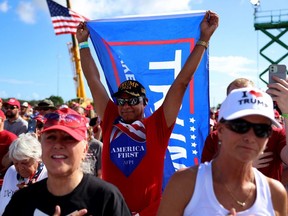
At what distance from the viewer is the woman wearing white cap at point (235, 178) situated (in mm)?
1808

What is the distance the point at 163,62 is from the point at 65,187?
2533mm

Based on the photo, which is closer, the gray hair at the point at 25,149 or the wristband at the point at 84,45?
the gray hair at the point at 25,149

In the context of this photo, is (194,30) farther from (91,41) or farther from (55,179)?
(55,179)

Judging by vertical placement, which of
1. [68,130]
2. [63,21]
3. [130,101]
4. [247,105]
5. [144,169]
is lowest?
[144,169]

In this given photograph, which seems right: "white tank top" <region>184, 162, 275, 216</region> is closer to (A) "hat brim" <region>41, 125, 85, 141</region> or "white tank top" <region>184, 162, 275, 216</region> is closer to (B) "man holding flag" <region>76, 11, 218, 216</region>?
(A) "hat brim" <region>41, 125, 85, 141</region>

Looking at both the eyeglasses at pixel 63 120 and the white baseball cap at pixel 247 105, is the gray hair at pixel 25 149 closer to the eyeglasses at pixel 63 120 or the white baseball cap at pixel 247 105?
the eyeglasses at pixel 63 120

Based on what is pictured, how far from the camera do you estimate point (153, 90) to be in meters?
4.28

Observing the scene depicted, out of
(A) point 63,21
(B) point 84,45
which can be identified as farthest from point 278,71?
(A) point 63,21

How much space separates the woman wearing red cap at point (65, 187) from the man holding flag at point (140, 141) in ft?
2.63

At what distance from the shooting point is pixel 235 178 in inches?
76.1

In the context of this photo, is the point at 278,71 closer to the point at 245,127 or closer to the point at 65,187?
the point at 245,127

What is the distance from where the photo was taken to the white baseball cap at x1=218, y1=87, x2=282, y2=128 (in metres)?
1.79

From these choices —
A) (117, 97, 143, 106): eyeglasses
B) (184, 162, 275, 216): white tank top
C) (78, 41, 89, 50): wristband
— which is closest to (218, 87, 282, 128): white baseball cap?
(184, 162, 275, 216): white tank top

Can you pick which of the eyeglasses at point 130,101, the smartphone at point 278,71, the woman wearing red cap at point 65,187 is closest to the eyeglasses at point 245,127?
the woman wearing red cap at point 65,187
